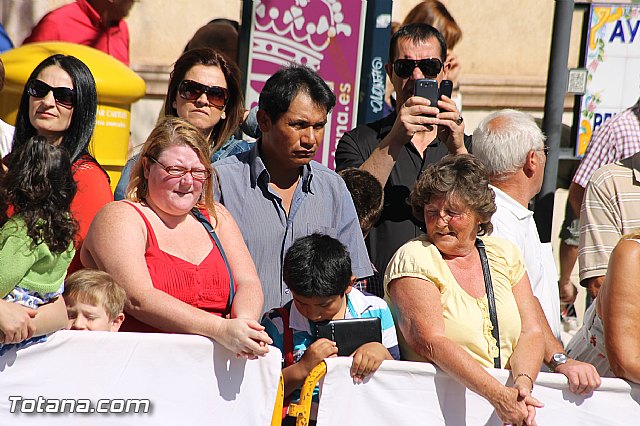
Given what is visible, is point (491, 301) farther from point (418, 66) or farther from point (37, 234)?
point (37, 234)

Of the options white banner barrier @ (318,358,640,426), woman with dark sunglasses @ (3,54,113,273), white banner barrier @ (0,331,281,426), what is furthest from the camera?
woman with dark sunglasses @ (3,54,113,273)

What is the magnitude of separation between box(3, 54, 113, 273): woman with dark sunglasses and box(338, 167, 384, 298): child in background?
1.12 meters

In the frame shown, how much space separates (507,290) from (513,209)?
0.77 m

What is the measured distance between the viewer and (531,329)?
158 inches

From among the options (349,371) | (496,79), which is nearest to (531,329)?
(349,371)

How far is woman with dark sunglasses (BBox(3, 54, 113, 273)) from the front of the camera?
13.9ft

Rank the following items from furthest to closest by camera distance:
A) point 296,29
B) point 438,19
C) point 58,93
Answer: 1. point 438,19
2. point 296,29
3. point 58,93

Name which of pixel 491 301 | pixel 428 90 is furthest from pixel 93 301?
pixel 428 90

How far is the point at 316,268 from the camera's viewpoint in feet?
12.8

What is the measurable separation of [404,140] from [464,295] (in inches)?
44.5

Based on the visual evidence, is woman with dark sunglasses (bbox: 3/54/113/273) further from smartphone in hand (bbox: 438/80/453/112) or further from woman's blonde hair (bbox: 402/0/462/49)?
woman's blonde hair (bbox: 402/0/462/49)

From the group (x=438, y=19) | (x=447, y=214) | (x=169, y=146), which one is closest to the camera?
(x=169, y=146)

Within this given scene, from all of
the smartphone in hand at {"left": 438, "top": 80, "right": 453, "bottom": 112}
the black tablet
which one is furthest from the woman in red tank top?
the smartphone in hand at {"left": 438, "top": 80, "right": 453, "bottom": 112}

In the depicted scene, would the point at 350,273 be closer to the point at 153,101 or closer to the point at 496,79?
the point at 153,101
